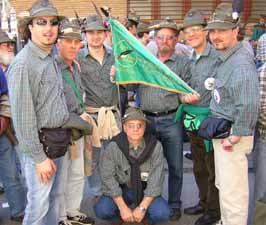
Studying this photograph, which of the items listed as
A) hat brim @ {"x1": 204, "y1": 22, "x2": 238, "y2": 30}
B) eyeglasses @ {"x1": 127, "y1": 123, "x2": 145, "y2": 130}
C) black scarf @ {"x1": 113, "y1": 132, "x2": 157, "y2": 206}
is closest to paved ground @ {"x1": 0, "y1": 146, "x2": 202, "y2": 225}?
black scarf @ {"x1": 113, "y1": 132, "x2": 157, "y2": 206}

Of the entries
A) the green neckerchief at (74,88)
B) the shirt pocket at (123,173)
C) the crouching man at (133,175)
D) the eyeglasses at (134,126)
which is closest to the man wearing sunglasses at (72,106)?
the green neckerchief at (74,88)

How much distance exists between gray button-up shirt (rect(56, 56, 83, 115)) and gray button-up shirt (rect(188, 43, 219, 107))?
1090mm

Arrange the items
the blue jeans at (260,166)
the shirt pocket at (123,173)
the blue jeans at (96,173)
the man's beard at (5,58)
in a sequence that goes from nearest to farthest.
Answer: the blue jeans at (260,166) → the shirt pocket at (123,173) → the man's beard at (5,58) → the blue jeans at (96,173)

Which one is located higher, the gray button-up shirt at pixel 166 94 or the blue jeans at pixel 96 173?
the gray button-up shirt at pixel 166 94

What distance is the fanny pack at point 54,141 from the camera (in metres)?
3.10

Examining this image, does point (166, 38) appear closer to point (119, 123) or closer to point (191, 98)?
point (191, 98)

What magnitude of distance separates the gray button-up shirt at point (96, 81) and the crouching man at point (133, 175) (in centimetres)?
48

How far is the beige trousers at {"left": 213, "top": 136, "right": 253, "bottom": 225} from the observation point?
344 cm

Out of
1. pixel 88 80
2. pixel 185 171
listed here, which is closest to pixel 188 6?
pixel 185 171

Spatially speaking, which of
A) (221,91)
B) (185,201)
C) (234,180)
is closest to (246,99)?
(221,91)

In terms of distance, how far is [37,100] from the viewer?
3.04m

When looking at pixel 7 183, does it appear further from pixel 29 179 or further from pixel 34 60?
pixel 34 60

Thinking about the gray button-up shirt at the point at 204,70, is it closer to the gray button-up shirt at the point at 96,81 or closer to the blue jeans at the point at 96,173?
the gray button-up shirt at the point at 96,81

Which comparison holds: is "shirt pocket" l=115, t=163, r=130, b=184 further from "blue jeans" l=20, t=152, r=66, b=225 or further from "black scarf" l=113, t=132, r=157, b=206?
"blue jeans" l=20, t=152, r=66, b=225
